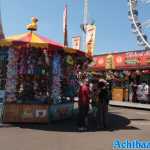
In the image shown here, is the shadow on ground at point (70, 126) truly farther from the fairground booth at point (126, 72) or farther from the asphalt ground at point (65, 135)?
the fairground booth at point (126, 72)

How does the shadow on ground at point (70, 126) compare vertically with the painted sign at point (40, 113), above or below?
below

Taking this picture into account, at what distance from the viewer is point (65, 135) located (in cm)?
1322

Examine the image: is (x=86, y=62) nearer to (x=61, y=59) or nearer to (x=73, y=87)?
(x=73, y=87)

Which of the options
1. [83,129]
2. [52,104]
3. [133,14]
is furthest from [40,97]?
[133,14]

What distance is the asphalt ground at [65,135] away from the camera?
445 inches

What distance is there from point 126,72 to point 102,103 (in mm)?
17961

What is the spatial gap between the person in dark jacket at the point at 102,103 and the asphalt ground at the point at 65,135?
0.88 ft

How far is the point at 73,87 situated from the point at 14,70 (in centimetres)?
356

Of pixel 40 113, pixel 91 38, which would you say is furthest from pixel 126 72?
pixel 40 113

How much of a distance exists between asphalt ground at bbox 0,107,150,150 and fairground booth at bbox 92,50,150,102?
14.1m

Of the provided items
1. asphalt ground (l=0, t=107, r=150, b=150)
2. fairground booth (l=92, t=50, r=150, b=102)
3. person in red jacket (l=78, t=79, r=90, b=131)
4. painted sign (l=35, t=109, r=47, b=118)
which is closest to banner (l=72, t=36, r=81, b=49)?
fairground booth (l=92, t=50, r=150, b=102)

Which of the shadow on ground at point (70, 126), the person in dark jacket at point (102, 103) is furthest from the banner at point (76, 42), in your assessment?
the person in dark jacket at point (102, 103)

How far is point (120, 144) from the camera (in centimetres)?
1146

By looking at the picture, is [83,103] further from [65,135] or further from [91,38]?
[91,38]
